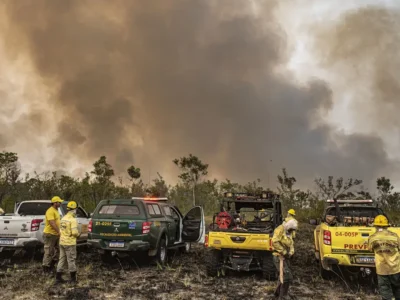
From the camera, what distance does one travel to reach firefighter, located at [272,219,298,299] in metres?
6.94

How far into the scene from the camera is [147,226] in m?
9.74

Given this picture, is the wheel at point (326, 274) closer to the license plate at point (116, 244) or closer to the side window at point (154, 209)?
the side window at point (154, 209)

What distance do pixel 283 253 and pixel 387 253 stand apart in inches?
71.2

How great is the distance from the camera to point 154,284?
8.18m

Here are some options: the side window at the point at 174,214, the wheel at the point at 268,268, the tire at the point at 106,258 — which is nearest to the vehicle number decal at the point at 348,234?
the wheel at the point at 268,268

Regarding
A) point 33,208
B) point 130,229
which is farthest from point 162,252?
point 33,208

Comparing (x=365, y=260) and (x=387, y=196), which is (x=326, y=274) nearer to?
(x=365, y=260)

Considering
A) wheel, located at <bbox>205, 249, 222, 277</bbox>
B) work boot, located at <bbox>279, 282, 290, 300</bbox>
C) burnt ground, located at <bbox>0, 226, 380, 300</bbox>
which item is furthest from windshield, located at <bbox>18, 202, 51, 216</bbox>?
work boot, located at <bbox>279, 282, 290, 300</bbox>

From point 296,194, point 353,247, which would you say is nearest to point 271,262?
point 353,247

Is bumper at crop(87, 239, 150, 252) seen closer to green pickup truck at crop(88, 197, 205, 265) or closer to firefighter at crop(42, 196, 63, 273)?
green pickup truck at crop(88, 197, 205, 265)

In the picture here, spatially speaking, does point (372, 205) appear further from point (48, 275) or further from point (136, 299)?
point (48, 275)

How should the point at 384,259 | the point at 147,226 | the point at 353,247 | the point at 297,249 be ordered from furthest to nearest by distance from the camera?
1. the point at 297,249
2. the point at 147,226
3. the point at 353,247
4. the point at 384,259

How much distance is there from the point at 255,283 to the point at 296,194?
841 inches

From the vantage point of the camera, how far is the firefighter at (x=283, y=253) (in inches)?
273
